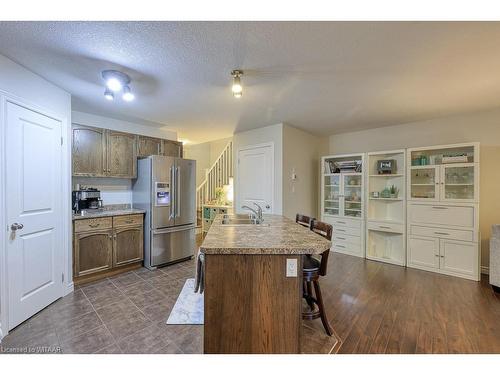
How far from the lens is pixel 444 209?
3.27 metres

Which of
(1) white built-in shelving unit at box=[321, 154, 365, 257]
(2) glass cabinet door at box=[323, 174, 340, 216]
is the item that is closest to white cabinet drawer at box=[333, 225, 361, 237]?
(1) white built-in shelving unit at box=[321, 154, 365, 257]

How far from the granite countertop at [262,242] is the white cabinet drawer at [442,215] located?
8.64 ft

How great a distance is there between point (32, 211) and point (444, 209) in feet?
16.9

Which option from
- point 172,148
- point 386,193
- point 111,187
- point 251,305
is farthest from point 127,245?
point 386,193

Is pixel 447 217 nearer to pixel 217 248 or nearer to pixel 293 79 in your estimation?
pixel 293 79

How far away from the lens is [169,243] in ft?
11.8

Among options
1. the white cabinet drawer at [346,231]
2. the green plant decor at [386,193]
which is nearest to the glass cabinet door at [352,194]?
the white cabinet drawer at [346,231]

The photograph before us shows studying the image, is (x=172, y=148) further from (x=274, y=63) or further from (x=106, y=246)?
(x=274, y=63)

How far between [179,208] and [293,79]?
263cm

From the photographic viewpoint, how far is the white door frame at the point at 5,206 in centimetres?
187

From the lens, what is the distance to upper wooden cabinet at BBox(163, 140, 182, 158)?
4039mm

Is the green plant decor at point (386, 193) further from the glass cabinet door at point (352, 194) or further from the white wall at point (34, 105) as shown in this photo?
the white wall at point (34, 105)
